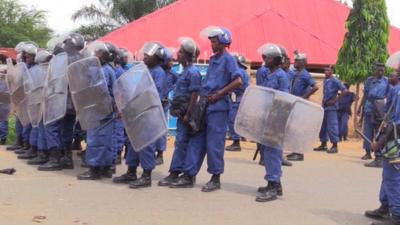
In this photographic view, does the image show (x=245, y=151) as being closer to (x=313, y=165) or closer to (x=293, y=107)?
(x=313, y=165)

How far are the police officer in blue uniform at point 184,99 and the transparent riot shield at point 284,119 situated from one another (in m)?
0.76

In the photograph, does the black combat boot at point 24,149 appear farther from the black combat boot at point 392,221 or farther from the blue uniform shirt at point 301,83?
the black combat boot at point 392,221

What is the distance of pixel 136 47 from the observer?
2356 cm

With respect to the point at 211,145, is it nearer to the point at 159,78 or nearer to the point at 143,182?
the point at 143,182

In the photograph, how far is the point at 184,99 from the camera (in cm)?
734

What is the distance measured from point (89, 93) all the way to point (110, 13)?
24.7 meters

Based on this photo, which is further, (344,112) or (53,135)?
(344,112)

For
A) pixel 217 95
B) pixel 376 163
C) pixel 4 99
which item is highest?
pixel 217 95

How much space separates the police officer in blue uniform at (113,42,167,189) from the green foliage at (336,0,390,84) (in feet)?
29.4

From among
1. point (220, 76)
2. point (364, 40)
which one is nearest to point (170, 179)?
point (220, 76)

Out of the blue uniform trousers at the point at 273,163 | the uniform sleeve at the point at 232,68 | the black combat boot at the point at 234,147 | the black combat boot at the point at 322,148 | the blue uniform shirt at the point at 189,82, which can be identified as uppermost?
the uniform sleeve at the point at 232,68

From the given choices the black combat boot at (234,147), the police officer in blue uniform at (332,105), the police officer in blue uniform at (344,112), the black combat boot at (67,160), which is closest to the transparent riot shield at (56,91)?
the black combat boot at (67,160)

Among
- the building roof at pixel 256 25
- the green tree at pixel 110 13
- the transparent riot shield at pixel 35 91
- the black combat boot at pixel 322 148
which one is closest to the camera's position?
the transparent riot shield at pixel 35 91

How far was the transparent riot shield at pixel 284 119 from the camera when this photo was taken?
21.8ft
